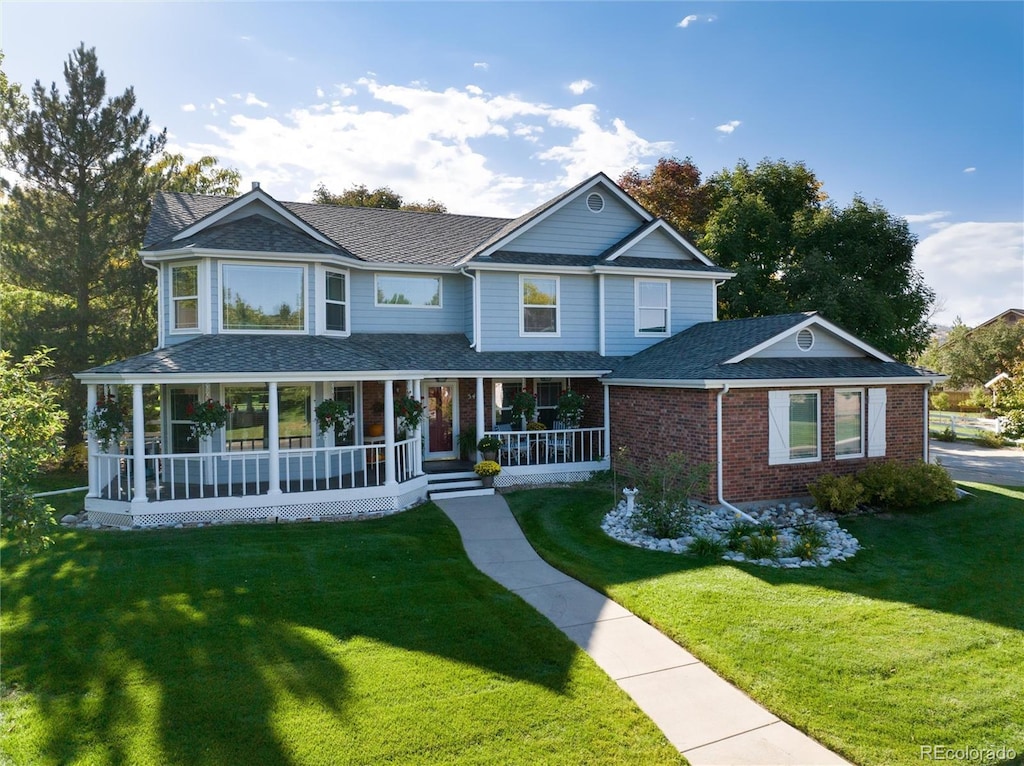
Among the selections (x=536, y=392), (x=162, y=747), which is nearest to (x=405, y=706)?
(x=162, y=747)

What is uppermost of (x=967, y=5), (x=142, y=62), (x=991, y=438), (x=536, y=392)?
(x=967, y=5)

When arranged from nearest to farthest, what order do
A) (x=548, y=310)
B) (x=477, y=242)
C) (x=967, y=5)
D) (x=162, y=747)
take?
(x=162, y=747) → (x=967, y=5) → (x=548, y=310) → (x=477, y=242)

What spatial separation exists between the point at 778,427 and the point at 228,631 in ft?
36.2

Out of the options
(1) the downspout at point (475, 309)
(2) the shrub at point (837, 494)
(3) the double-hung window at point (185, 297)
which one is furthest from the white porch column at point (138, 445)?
(2) the shrub at point (837, 494)

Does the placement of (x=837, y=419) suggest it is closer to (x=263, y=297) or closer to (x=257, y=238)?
(x=263, y=297)

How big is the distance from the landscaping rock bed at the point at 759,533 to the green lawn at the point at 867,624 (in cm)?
36

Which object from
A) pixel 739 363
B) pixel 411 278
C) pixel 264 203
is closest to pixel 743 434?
pixel 739 363

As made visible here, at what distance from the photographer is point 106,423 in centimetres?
→ 1188

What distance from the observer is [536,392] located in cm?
1714

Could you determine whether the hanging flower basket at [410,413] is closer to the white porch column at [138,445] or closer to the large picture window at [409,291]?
the large picture window at [409,291]

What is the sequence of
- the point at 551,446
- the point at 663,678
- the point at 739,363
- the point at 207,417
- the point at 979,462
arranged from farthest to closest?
the point at 979,462, the point at 551,446, the point at 739,363, the point at 207,417, the point at 663,678

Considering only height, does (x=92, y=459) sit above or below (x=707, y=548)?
above

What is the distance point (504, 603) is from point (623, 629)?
5.17ft

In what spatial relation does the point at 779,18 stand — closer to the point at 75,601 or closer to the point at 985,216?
the point at 985,216
